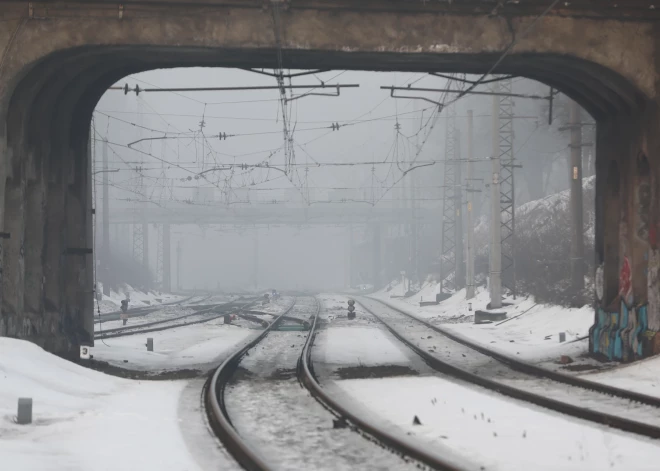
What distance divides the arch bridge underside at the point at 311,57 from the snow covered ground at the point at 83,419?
5.90 feet

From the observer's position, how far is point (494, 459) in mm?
8492

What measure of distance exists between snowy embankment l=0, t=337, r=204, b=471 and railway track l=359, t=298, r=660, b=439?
4717 mm

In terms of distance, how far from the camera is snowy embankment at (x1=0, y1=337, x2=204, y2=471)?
8.77 m

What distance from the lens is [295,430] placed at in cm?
1071

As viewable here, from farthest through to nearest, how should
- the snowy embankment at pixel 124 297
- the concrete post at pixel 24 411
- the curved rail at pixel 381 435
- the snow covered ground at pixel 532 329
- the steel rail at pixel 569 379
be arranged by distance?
the snowy embankment at pixel 124 297 → the snow covered ground at pixel 532 329 → the steel rail at pixel 569 379 → the concrete post at pixel 24 411 → the curved rail at pixel 381 435

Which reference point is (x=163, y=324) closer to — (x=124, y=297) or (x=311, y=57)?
(x=311, y=57)

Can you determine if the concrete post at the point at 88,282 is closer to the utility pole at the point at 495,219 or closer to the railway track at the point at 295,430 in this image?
the railway track at the point at 295,430

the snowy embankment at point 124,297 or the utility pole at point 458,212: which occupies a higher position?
the utility pole at point 458,212

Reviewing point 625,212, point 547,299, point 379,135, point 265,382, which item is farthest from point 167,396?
point 379,135

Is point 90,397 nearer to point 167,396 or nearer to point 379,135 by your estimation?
point 167,396

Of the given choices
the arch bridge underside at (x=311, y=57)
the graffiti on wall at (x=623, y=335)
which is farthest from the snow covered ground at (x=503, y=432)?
the arch bridge underside at (x=311, y=57)

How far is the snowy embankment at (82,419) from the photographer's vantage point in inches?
345

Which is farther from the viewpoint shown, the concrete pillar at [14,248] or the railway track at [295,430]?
the concrete pillar at [14,248]

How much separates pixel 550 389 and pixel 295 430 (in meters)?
5.11
